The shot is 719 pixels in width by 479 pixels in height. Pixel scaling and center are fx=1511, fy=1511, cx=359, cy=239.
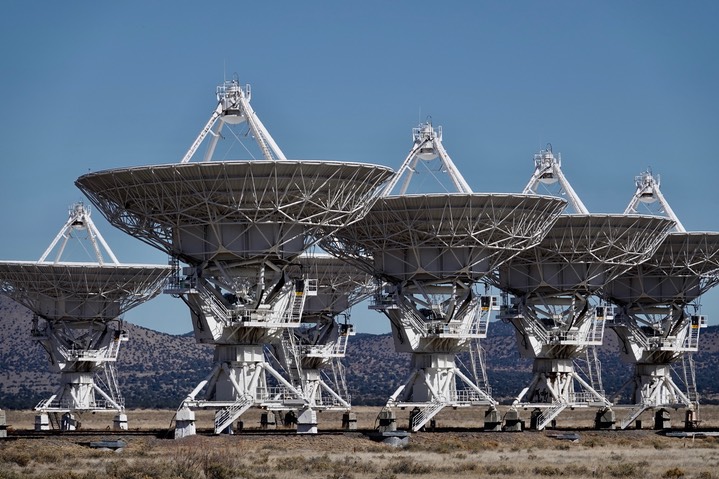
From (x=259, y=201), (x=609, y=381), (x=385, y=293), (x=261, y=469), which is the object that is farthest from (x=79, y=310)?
(x=609, y=381)

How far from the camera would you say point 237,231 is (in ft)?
194

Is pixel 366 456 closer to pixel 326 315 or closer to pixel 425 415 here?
pixel 425 415

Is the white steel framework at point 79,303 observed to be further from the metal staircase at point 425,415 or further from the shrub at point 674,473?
the shrub at point 674,473

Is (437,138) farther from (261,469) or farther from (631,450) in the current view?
(261,469)

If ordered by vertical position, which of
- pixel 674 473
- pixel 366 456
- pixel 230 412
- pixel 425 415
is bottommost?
pixel 674 473

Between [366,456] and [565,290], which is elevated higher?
[565,290]

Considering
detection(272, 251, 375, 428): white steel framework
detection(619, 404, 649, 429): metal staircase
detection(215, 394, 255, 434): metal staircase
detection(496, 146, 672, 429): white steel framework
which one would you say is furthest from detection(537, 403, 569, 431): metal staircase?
detection(215, 394, 255, 434): metal staircase

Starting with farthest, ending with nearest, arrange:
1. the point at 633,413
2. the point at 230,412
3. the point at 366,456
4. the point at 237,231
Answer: the point at 633,413, the point at 230,412, the point at 237,231, the point at 366,456

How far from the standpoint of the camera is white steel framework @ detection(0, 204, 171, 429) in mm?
75312

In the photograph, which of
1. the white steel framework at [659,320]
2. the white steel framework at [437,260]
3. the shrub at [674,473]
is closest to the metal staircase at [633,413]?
the white steel framework at [659,320]

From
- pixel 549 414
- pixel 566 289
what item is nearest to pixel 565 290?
pixel 566 289

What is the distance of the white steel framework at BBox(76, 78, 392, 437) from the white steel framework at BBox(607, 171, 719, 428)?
24.2m

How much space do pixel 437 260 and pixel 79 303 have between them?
2184 centimetres

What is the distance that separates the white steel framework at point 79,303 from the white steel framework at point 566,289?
17.7 m
